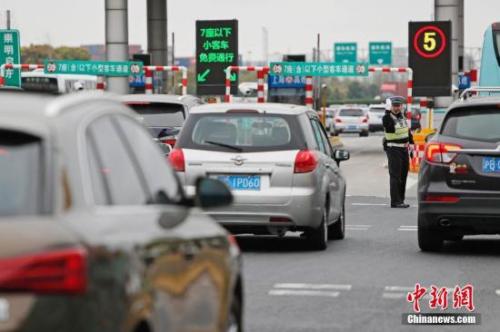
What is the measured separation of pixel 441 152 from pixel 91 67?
2448 cm

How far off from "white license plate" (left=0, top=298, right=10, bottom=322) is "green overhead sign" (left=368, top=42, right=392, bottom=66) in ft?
385

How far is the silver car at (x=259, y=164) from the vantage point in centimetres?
1622

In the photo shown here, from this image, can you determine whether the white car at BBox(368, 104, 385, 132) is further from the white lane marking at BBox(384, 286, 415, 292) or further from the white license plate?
the white license plate

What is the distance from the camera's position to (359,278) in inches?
550

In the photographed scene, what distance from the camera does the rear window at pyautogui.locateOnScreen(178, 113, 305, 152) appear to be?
16.4m

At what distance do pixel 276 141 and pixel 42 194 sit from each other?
11403 mm

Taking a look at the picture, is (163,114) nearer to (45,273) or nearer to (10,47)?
(10,47)

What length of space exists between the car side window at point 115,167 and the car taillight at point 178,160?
9.97 metres

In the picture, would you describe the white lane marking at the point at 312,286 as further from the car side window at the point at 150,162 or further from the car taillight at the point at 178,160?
the car side window at the point at 150,162

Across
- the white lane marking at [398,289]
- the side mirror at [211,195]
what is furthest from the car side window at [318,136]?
the side mirror at [211,195]

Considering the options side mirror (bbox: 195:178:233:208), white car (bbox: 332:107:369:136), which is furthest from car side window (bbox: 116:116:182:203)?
white car (bbox: 332:107:369:136)

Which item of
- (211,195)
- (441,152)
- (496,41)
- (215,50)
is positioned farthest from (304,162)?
(215,50)

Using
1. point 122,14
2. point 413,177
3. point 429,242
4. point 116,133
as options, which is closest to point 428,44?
point 413,177

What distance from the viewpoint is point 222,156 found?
16297 mm
